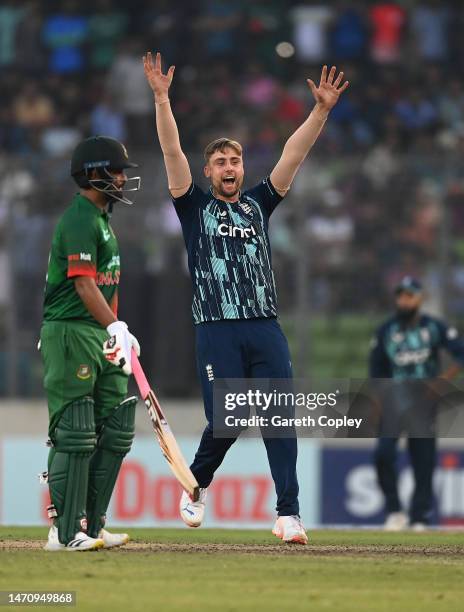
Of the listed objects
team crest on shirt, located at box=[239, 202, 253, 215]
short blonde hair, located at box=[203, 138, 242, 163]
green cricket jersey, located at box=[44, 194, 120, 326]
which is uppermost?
short blonde hair, located at box=[203, 138, 242, 163]

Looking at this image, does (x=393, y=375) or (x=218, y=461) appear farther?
(x=393, y=375)

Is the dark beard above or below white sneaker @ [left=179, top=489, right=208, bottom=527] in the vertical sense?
above

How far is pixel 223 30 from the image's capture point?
20297mm

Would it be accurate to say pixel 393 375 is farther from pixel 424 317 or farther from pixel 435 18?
pixel 435 18

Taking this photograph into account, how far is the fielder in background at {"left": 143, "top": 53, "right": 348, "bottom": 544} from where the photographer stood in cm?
806

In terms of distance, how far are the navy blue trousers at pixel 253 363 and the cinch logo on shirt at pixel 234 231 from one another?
464mm

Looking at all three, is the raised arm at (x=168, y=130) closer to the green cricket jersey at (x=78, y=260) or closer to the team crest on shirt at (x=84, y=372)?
the green cricket jersey at (x=78, y=260)

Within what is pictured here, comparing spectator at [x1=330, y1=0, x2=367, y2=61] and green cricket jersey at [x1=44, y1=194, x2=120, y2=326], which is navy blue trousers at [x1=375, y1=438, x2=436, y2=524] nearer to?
green cricket jersey at [x1=44, y1=194, x2=120, y2=326]

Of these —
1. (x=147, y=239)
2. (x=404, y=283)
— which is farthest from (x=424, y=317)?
(x=147, y=239)

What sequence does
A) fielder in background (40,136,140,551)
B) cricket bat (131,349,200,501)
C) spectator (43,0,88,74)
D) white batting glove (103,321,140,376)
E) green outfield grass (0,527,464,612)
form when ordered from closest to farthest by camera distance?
green outfield grass (0,527,464,612) < white batting glove (103,321,140,376) < fielder in background (40,136,140,551) < cricket bat (131,349,200,501) < spectator (43,0,88,74)

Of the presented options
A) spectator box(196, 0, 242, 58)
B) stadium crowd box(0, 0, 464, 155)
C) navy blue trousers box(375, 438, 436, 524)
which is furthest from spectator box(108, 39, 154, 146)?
navy blue trousers box(375, 438, 436, 524)

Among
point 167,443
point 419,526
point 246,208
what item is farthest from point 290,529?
point 419,526

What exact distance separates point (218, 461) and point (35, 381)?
7.19m

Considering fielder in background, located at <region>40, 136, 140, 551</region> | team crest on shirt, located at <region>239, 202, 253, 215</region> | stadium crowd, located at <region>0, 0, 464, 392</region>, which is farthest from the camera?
stadium crowd, located at <region>0, 0, 464, 392</region>
